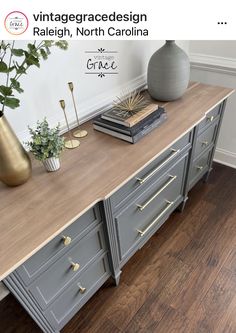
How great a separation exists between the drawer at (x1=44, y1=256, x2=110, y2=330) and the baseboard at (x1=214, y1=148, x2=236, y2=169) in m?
1.35

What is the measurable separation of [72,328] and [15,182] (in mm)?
784

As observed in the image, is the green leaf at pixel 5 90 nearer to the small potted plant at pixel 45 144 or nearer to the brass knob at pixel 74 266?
the small potted plant at pixel 45 144

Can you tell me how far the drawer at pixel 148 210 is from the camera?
1119 mm

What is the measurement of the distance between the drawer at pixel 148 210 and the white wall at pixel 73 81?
0.53 metres

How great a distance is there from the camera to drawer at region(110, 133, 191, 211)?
999 mm

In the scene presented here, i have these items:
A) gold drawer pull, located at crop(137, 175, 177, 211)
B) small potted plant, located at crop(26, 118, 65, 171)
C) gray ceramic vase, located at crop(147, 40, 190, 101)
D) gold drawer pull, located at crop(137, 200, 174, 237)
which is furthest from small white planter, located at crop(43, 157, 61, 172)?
gray ceramic vase, located at crop(147, 40, 190, 101)

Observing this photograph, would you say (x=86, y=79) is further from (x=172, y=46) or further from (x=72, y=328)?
(x=72, y=328)

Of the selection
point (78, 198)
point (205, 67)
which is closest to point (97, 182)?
point (78, 198)

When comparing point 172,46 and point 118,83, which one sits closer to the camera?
point 172,46

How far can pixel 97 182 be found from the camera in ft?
3.03

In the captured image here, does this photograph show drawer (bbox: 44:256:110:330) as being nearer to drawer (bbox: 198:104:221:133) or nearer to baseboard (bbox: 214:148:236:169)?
drawer (bbox: 198:104:221:133)

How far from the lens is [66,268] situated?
0.94 meters
